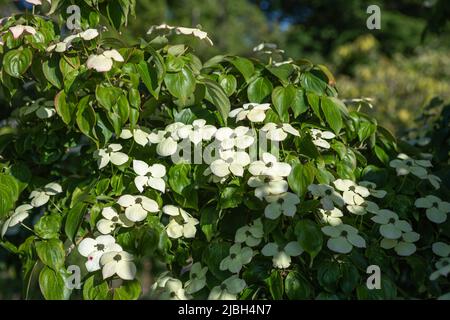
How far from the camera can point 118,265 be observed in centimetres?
131

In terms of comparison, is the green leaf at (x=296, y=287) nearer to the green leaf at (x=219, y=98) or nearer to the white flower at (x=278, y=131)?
the white flower at (x=278, y=131)

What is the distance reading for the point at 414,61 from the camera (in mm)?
7438

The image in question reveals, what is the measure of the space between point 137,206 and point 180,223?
0.12m

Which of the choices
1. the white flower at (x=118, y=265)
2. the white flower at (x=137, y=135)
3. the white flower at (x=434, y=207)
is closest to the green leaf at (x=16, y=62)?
the white flower at (x=137, y=135)

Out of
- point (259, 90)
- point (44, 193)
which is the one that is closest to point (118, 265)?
point (44, 193)

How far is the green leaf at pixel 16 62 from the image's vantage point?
1.48 meters

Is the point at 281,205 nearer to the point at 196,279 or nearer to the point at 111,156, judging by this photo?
the point at 196,279

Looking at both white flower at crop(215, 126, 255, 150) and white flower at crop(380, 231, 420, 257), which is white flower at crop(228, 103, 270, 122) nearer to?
white flower at crop(215, 126, 255, 150)

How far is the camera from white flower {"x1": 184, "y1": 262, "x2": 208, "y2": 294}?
1406 millimetres

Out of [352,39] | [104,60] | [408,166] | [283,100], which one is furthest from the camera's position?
[352,39]

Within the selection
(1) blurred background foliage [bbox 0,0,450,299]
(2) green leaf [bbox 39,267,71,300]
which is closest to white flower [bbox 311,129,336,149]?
(1) blurred background foliage [bbox 0,0,450,299]

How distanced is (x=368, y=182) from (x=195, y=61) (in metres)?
0.59
